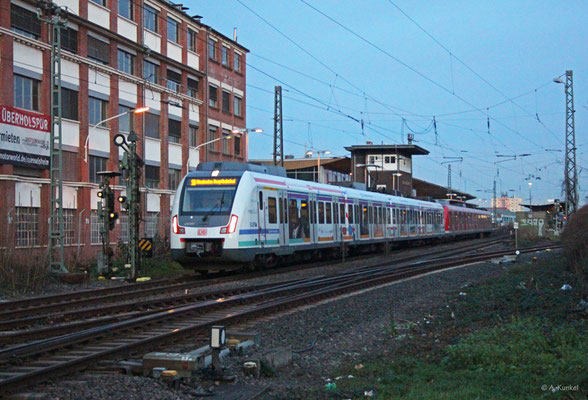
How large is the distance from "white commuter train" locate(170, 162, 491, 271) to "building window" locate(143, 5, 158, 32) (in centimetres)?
1490

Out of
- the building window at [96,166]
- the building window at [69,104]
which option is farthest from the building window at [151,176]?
the building window at [69,104]

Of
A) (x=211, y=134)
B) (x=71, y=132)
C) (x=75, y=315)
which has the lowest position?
(x=75, y=315)

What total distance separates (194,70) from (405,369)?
34678 millimetres

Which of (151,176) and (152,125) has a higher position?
(152,125)

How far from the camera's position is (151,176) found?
36.4 m

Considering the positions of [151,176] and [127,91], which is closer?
[127,91]

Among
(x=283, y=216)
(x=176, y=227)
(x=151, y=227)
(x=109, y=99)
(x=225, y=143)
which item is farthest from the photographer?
(x=225, y=143)

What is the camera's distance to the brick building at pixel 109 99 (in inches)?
1047

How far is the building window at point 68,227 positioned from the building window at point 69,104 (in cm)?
426

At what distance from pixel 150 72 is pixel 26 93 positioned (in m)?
9.91

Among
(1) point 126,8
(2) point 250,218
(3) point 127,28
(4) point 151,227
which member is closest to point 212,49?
(1) point 126,8

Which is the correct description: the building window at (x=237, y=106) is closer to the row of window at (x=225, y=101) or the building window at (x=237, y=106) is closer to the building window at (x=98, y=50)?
the row of window at (x=225, y=101)

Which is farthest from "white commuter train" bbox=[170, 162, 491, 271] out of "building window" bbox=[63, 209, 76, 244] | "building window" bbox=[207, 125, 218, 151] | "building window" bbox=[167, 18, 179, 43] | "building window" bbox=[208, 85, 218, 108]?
"building window" bbox=[208, 85, 218, 108]

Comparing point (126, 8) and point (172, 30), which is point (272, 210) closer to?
point (126, 8)
